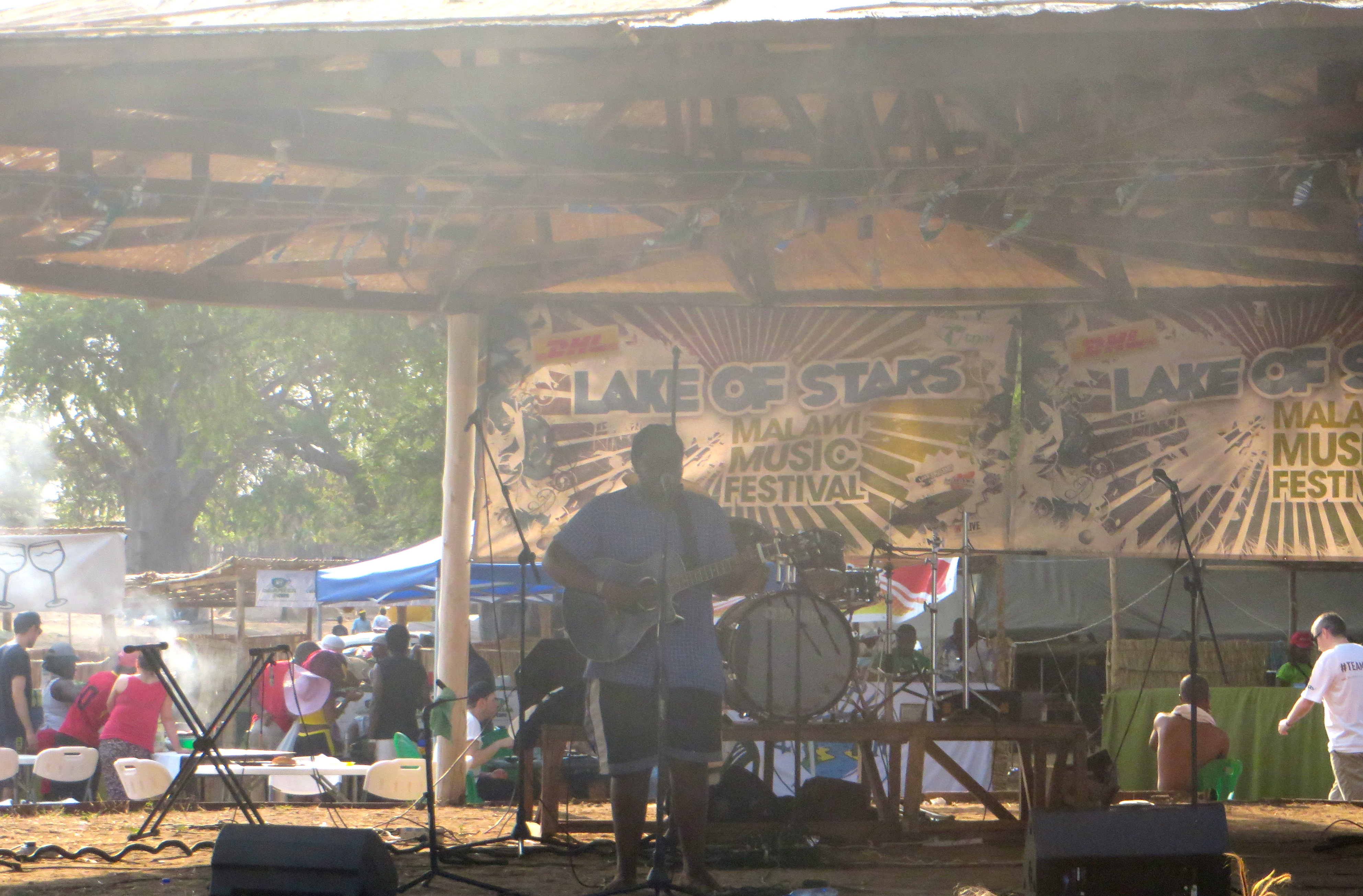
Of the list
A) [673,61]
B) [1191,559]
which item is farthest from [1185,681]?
[673,61]

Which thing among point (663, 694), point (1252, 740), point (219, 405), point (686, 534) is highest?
point (219, 405)

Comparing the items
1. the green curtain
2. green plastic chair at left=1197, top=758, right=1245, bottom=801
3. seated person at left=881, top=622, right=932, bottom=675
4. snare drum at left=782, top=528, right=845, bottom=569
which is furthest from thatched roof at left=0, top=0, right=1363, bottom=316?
the green curtain

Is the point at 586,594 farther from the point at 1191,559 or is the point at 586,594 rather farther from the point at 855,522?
the point at 855,522

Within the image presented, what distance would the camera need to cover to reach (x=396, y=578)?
44.9 feet

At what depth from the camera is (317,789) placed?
8.92 metres

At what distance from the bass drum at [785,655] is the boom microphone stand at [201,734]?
7.28ft

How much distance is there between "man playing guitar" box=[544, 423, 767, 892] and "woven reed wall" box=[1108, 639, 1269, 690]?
847 centimetres

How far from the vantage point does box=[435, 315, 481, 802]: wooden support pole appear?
7.91 m

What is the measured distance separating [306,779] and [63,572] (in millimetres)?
5827

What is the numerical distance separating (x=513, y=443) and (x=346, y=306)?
1.40m

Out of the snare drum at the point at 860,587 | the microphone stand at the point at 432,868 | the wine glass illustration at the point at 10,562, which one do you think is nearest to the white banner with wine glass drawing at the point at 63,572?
the wine glass illustration at the point at 10,562

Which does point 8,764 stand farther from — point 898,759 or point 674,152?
point 674,152

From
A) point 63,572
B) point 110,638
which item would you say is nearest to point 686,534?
point 63,572

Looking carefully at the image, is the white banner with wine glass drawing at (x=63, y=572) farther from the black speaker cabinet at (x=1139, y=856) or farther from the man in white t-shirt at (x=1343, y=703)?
the black speaker cabinet at (x=1139, y=856)
